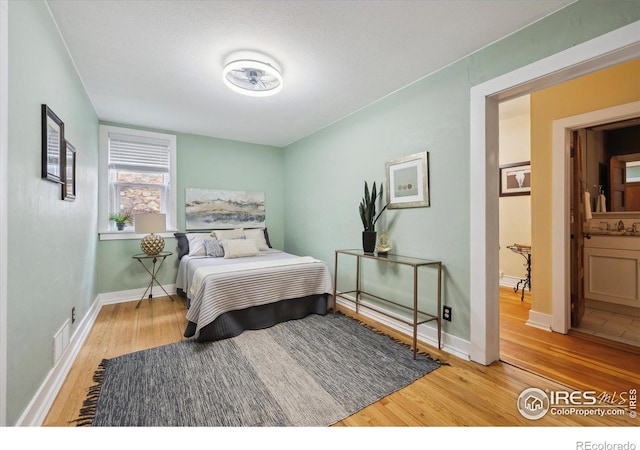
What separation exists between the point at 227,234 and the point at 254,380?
268 centimetres

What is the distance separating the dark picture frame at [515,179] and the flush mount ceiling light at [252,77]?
3859 mm

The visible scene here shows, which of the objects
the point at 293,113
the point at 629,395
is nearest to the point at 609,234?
the point at 629,395

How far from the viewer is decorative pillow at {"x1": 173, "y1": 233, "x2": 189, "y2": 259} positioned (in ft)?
13.2

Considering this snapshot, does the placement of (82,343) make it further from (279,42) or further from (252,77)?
(279,42)

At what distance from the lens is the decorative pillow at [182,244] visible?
4.04 m

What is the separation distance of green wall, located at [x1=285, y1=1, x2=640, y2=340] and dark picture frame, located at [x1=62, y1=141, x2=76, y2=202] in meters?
2.71

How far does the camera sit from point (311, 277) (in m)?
3.19

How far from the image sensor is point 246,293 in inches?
108

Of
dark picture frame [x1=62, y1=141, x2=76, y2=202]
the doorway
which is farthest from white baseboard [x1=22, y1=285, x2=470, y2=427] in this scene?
the doorway

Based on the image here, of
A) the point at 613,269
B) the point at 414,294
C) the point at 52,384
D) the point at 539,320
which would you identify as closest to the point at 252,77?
the point at 414,294

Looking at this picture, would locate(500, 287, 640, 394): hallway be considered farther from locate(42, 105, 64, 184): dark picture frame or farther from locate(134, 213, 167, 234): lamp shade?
locate(134, 213, 167, 234): lamp shade

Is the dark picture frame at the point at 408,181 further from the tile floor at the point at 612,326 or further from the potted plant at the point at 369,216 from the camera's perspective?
the tile floor at the point at 612,326

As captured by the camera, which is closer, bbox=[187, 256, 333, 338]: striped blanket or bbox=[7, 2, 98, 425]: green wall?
bbox=[7, 2, 98, 425]: green wall

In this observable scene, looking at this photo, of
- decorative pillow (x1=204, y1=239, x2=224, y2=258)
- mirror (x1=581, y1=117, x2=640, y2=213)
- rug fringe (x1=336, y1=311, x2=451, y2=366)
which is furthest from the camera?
decorative pillow (x1=204, y1=239, x2=224, y2=258)
